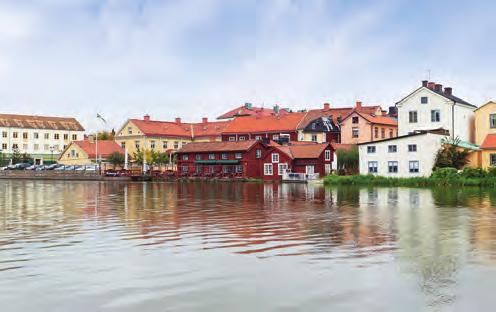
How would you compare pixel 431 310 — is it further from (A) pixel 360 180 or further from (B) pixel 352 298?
(A) pixel 360 180

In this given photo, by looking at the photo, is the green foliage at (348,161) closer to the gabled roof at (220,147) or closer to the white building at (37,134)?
Result: the gabled roof at (220,147)

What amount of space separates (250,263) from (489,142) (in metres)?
51.9

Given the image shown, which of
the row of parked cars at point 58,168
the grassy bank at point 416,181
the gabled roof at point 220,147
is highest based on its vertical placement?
the gabled roof at point 220,147

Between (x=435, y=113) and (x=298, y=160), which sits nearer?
(x=435, y=113)

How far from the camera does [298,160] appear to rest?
7462 cm

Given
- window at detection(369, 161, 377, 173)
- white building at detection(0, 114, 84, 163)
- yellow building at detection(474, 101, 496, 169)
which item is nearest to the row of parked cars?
white building at detection(0, 114, 84, 163)

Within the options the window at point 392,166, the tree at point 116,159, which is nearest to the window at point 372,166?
the window at point 392,166

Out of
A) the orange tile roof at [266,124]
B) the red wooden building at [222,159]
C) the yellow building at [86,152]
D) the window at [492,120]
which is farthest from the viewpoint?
the yellow building at [86,152]

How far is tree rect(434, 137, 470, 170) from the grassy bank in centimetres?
373

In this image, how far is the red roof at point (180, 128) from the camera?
358ft

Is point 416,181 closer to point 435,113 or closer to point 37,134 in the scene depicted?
point 435,113

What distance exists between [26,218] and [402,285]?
18.9 metres

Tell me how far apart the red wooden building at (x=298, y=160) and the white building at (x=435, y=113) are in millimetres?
9532

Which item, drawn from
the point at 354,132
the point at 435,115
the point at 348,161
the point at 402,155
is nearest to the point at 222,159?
the point at 348,161
